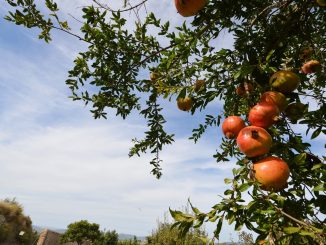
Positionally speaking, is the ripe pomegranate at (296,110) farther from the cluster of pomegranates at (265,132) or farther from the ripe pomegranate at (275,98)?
the ripe pomegranate at (275,98)

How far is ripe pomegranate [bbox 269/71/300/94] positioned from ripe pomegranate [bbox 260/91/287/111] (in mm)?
118

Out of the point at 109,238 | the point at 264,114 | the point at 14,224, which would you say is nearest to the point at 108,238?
the point at 109,238

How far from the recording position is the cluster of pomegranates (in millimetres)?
1899

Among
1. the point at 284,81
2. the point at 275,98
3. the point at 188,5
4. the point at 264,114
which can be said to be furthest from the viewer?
the point at 188,5

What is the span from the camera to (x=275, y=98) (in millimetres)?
2264

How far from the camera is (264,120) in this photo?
84.2 inches

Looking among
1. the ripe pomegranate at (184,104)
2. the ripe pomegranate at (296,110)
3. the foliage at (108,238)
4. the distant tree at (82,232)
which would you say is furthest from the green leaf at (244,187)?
the foliage at (108,238)

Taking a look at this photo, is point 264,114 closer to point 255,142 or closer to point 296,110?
point 255,142

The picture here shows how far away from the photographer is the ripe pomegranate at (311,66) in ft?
13.3

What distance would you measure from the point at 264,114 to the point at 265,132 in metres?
0.13

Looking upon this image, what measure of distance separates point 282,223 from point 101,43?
2.79 m

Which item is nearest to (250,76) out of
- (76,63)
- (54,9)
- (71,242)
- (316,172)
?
(316,172)

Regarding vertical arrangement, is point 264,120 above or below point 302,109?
below

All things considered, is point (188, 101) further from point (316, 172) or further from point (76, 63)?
point (316, 172)
